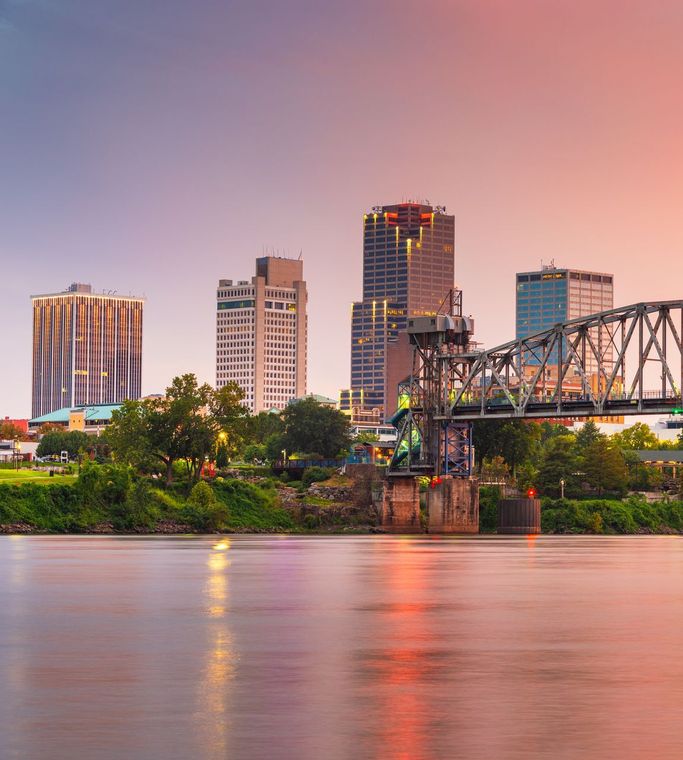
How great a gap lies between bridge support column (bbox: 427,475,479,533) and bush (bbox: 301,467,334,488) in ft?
52.2

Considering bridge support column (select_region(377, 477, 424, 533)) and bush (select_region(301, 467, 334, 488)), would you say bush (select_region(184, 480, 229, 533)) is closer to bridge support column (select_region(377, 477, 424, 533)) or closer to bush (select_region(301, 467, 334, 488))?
bush (select_region(301, 467, 334, 488))

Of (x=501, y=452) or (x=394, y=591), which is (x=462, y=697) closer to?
(x=394, y=591)

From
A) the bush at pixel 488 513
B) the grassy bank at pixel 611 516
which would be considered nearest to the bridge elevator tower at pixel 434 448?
the bush at pixel 488 513

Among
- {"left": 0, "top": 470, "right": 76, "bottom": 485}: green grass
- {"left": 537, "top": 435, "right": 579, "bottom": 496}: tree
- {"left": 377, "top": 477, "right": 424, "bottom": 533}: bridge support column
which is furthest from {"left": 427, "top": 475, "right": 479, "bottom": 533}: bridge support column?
{"left": 0, "top": 470, "right": 76, "bottom": 485}: green grass

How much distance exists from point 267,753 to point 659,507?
178476 millimetres

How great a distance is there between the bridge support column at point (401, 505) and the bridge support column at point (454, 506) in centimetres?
466

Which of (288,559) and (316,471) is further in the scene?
(316,471)

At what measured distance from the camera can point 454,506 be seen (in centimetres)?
16688

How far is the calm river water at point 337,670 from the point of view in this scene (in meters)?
17.1

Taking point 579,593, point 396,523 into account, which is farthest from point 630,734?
point 396,523

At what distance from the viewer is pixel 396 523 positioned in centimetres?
17112

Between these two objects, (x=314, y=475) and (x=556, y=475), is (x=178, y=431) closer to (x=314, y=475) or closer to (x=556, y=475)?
(x=314, y=475)

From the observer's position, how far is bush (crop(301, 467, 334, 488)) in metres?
177

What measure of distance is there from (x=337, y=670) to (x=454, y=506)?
473 ft
